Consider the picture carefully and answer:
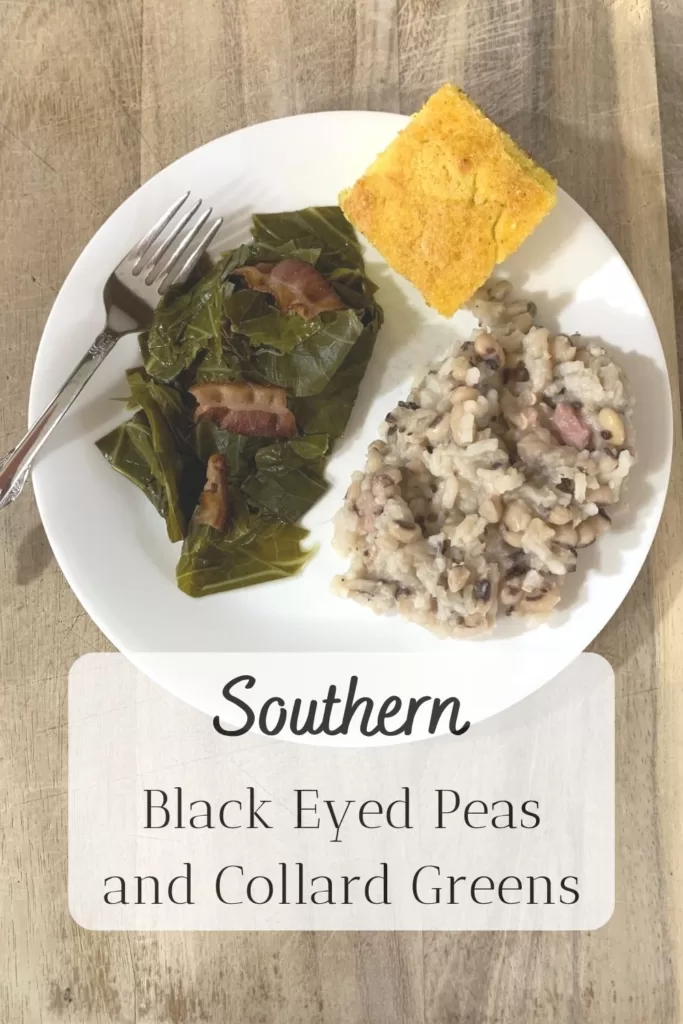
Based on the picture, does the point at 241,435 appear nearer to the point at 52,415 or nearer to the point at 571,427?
the point at 52,415

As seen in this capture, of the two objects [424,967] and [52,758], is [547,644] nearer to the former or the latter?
[424,967]

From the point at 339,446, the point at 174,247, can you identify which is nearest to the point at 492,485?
the point at 339,446

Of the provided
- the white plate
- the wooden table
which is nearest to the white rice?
the white plate

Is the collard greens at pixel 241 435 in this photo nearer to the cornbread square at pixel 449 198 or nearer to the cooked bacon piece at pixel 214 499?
the cooked bacon piece at pixel 214 499

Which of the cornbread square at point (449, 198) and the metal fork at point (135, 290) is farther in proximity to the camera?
the metal fork at point (135, 290)

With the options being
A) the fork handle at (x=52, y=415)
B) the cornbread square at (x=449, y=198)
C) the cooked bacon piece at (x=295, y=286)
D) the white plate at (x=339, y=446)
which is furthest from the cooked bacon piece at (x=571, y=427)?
the fork handle at (x=52, y=415)
